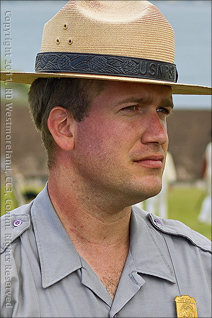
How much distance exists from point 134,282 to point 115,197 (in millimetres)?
373

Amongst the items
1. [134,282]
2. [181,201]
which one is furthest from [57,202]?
[181,201]

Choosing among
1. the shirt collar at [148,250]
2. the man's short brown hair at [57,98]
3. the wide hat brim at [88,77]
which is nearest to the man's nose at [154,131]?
the wide hat brim at [88,77]

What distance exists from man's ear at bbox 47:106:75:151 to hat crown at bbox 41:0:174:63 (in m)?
0.28

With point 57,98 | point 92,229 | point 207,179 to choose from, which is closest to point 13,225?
point 92,229

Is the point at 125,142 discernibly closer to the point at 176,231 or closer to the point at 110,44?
the point at 110,44

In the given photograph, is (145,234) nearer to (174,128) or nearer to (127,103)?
(127,103)

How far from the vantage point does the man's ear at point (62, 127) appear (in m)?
2.95

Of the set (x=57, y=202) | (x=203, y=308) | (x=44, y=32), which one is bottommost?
(x=203, y=308)

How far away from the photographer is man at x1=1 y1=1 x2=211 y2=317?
8.98ft

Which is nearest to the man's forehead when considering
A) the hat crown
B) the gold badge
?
the hat crown

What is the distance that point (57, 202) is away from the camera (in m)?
2.98

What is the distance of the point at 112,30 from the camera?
2.85 m

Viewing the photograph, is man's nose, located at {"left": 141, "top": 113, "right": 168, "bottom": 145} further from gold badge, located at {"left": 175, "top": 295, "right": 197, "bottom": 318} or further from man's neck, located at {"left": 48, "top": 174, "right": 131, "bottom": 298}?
gold badge, located at {"left": 175, "top": 295, "right": 197, "bottom": 318}

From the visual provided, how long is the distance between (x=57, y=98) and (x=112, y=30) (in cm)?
40
